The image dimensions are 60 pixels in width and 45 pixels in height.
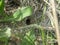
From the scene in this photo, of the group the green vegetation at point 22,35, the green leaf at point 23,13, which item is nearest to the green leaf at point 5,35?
the green vegetation at point 22,35

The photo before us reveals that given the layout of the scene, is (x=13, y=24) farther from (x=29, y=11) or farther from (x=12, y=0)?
(x=12, y=0)

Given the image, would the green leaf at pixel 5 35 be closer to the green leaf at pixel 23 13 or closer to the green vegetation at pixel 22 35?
the green vegetation at pixel 22 35

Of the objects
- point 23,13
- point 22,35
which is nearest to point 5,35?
point 22,35

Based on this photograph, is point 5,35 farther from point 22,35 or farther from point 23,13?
point 23,13

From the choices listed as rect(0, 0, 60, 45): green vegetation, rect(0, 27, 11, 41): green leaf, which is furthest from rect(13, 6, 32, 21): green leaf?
rect(0, 27, 11, 41): green leaf

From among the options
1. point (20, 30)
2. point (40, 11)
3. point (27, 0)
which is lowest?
point (20, 30)

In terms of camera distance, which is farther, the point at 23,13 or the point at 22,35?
the point at 23,13

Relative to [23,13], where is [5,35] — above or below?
below

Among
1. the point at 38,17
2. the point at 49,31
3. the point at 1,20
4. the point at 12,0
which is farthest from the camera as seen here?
the point at 12,0

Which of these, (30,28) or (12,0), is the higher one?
(12,0)

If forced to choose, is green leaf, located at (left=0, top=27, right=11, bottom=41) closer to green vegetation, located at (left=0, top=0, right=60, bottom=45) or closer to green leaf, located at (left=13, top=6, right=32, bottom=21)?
green vegetation, located at (left=0, top=0, right=60, bottom=45)

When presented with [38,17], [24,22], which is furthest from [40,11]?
[24,22]
